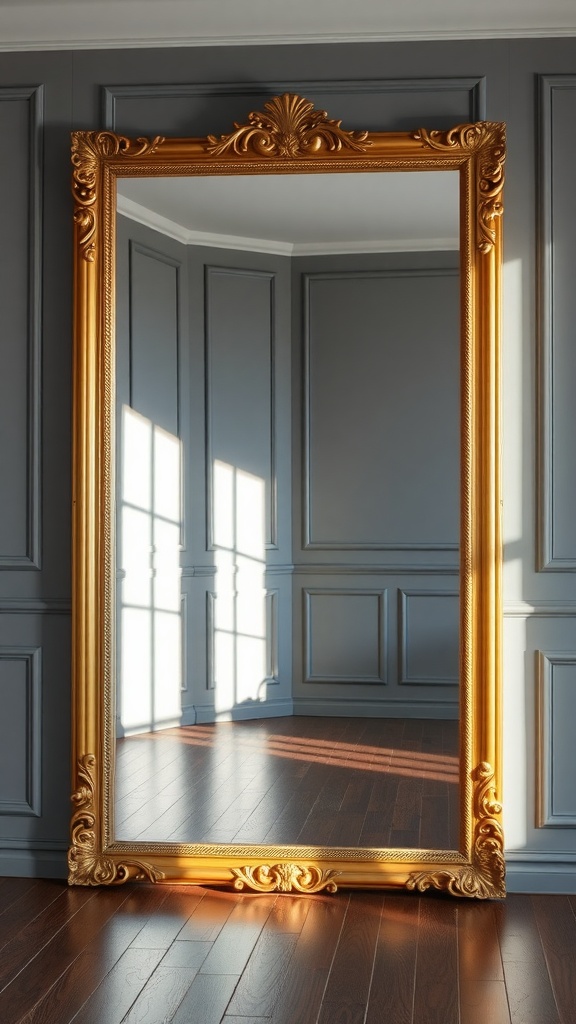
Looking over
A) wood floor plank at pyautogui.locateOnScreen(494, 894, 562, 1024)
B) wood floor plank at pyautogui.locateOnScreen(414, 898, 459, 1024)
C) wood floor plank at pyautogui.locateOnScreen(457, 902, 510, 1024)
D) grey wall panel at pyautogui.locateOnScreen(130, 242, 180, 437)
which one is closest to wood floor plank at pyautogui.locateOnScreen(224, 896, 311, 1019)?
wood floor plank at pyautogui.locateOnScreen(414, 898, 459, 1024)

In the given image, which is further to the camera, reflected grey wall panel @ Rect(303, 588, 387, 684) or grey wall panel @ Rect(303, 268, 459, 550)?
reflected grey wall panel @ Rect(303, 588, 387, 684)

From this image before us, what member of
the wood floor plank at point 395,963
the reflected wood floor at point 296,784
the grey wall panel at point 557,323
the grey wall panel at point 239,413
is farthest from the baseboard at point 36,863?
the grey wall panel at point 557,323

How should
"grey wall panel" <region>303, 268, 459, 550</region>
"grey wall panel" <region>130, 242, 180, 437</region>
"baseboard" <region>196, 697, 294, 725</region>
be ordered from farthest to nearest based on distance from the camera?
"baseboard" <region>196, 697, 294, 725</region>
"grey wall panel" <region>130, 242, 180, 437</region>
"grey wall panel" <region>303, 268, 459, 550</region>

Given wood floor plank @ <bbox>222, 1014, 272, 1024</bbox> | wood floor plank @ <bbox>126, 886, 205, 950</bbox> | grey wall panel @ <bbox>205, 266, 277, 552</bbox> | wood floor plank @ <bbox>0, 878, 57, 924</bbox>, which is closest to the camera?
wood floor plank @ <bbox>222, 1014, 272, 1024</bbox>

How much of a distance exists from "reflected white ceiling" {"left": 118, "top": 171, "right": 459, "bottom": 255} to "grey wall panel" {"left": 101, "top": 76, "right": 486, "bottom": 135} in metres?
0.19

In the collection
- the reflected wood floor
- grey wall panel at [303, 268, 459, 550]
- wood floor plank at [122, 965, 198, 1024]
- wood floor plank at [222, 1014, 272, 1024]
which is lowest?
wood floor plank at [222, 1014, 272, 1024]

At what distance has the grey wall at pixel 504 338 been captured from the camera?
3.46 metres

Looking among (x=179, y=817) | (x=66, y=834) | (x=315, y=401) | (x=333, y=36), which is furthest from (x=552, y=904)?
(x=333, y=36)

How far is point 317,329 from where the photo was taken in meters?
3.86

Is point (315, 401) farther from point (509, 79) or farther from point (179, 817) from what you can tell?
point (179, 817)

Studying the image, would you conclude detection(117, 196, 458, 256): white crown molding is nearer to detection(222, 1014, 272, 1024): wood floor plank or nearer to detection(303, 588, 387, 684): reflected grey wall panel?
detection(303, 588, 387, 684): reflected grey wall panel

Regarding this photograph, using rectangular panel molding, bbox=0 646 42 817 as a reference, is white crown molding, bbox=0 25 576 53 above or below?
above

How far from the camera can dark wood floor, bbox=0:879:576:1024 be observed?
258cm

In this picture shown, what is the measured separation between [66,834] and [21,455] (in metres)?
1.32
